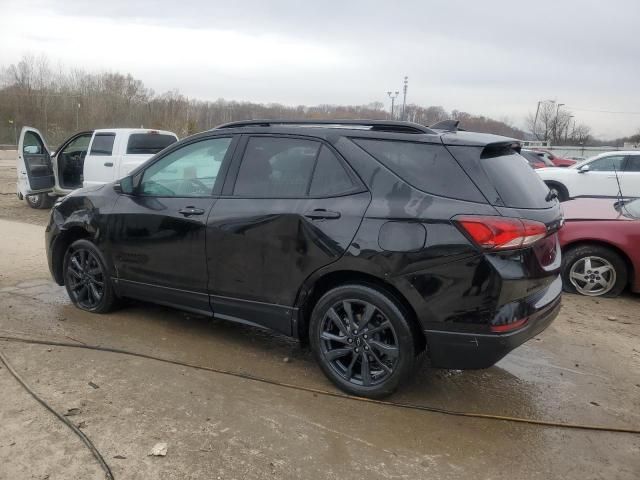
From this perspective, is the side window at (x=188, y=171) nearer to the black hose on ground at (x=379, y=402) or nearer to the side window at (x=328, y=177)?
the side window at (x=328, y=177)

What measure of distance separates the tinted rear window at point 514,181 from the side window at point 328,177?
0.87m

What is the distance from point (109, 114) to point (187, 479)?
65.3 m

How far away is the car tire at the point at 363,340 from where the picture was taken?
335cm

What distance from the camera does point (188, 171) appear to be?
4387 mm

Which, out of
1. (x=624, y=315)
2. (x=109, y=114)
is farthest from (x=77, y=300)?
(x=109, y=114)

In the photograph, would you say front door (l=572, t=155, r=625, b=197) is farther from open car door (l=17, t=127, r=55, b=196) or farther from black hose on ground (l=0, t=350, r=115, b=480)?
black hose on ground (l=0, t=350, r=115, b=480)

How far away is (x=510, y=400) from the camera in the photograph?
3.64m

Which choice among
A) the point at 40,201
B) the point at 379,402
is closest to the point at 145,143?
the point at 40,201

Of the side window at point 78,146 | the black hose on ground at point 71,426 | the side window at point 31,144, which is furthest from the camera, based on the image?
the side window at point 78,146

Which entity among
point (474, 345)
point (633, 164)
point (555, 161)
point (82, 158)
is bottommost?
point (474, 345)

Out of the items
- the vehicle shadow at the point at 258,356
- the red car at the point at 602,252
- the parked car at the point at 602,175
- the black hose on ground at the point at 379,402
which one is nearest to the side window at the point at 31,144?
the vehicle shadow at the point at 258,356

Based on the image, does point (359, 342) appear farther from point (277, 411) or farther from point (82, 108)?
point (82, 108)

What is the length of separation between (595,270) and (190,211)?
177 inches

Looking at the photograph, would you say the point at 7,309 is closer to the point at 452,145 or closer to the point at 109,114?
the point at 452,145
